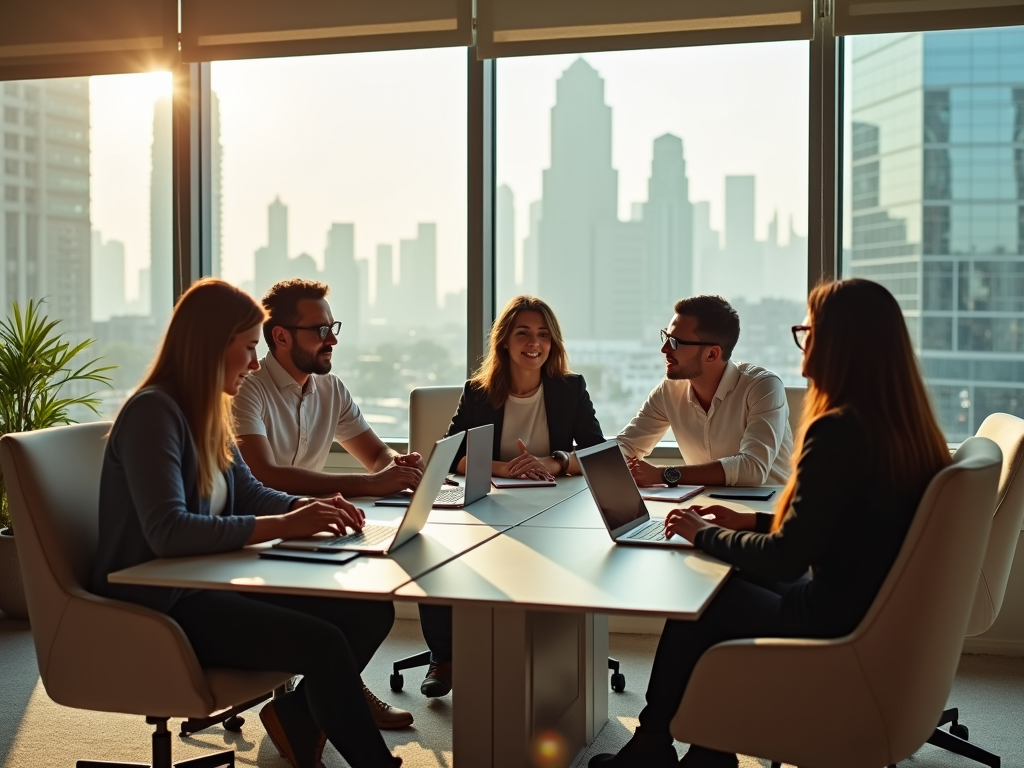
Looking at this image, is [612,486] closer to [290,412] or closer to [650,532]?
[650,532]

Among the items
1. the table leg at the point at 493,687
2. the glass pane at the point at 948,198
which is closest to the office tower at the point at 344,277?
the glass pane at the point at 948,198

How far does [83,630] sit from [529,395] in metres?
2.00

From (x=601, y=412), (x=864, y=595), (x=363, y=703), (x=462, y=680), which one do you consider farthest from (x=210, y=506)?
(x=601, y=412)

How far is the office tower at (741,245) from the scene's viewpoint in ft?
14.9

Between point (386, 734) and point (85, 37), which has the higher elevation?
point (85, 37)

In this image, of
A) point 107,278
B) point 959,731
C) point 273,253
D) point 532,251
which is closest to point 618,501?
point 959,731

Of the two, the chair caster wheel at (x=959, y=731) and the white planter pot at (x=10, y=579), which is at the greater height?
the white planter pot at (x=10, y=579)

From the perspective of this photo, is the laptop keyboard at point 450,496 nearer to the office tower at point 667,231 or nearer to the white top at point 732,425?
the white top at point 732,425

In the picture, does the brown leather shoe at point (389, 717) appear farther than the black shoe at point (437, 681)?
No

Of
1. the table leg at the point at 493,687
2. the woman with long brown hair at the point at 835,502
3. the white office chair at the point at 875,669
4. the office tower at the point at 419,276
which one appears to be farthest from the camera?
the office tower at the point at 419,276

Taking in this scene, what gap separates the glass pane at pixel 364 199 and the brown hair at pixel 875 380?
2.75 meters

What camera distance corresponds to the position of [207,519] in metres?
2.37

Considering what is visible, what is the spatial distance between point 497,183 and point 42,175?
237 cm

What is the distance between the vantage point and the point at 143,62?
4.96 meters
